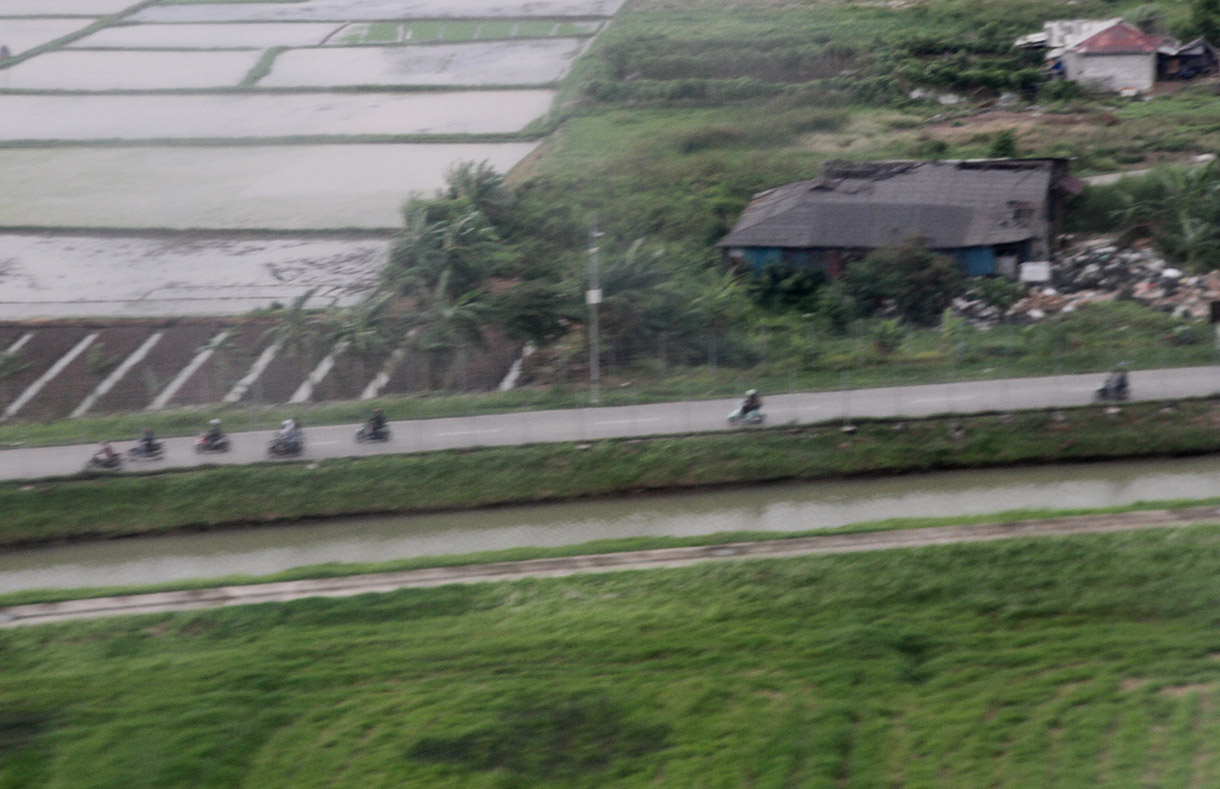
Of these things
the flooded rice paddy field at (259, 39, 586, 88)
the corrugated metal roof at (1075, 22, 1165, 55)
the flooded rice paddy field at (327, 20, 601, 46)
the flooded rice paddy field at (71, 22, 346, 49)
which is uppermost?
the flooded rice paddy field at (71, 22, 346, 49)

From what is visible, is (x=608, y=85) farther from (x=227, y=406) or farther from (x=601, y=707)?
(x=601, y=707)

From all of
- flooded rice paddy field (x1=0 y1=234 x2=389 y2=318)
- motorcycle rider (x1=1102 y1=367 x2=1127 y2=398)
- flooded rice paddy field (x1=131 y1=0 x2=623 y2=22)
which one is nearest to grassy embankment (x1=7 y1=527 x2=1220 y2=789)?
motorcycle rider (x1=1102 y1=367 x2=1127 y2=398)

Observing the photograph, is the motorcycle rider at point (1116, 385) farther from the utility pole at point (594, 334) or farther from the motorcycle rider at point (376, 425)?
the motorcycle rider at point (376, 425)

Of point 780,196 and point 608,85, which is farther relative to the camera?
point 608,85

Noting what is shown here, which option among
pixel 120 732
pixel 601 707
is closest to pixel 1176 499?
pixel 601 707

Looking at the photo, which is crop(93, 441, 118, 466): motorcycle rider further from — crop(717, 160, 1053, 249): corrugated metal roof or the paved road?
crop(717, 160, 1053, 249): corrugated metal roof
